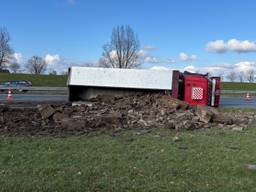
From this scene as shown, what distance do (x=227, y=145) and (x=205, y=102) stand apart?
8.60 meters

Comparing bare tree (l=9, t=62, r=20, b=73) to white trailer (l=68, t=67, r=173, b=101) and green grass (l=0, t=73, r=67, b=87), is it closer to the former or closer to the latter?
green grass (l=0, t=73, r=67, b=87)

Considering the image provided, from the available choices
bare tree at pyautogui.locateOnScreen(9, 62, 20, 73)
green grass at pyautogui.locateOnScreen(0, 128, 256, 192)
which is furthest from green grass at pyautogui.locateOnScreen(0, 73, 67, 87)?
green grass at pyautogui.locateOnScreen(0, 128, 256, 192)

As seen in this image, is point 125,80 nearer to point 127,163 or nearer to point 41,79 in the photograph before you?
point 127,163

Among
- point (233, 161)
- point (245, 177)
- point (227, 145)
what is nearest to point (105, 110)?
point (227, 145)

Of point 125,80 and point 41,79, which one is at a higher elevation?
point 125,80

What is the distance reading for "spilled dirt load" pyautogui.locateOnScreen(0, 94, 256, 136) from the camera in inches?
445

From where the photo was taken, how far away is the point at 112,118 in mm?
12195

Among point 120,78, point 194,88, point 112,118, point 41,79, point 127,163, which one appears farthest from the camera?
point 41,79

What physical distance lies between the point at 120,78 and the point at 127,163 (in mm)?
9477

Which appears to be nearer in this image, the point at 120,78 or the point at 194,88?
the point at 120,78

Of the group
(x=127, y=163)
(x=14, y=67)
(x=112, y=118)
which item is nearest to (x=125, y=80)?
(x=112, y=118)

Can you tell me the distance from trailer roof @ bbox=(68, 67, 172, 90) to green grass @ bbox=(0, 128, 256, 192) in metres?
6.35

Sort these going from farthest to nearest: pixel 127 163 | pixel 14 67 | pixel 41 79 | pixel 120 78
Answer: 1. pixel 14 67
2. pixel 41 79
3. pixel 120 78
4. pixel 127 163

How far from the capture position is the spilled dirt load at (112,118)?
11.3 meters
